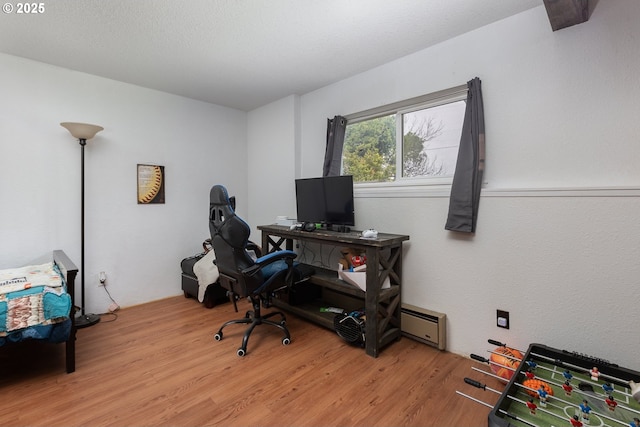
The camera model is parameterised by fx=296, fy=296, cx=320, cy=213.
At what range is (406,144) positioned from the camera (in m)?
A: 2.84

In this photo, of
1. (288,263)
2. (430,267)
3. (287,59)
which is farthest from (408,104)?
(288,263)

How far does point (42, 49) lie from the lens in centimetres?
256

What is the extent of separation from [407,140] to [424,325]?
5.49 feet

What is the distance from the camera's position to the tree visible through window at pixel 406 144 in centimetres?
254

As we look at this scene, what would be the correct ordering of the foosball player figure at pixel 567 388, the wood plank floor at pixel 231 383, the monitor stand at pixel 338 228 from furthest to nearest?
1. the monitor stand at pixel 338 228
2. the wood plank floor at pixel 231 383
3. the foosball player figure at pixel 567 388

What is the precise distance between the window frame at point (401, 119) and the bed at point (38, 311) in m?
2.50

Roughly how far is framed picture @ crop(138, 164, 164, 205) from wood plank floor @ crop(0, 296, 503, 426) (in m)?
1.47

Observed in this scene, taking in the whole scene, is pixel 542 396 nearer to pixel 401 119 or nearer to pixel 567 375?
pixel 567 375

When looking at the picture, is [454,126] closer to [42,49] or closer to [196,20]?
[196,20]

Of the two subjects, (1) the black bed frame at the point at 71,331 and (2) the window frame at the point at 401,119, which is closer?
(1) the black bed frame at the point at 71,331

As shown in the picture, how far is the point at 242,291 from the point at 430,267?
157 cm

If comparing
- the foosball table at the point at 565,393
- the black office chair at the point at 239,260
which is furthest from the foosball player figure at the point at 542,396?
the black office chair at the point at 239,260

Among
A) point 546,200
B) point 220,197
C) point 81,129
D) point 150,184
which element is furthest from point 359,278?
point 81,129

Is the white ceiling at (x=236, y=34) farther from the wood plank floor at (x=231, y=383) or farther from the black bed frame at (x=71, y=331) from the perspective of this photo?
the wood plank floor at (x=231, y=383)
